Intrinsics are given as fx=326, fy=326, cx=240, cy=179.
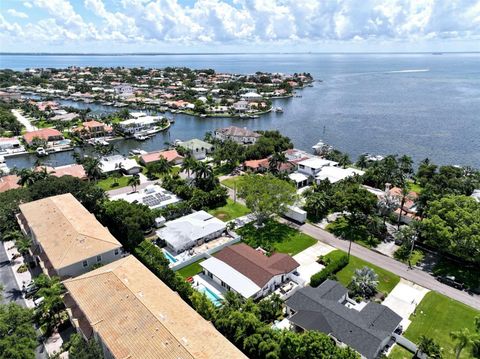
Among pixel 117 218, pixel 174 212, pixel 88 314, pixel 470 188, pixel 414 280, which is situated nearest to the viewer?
pixel 88 314

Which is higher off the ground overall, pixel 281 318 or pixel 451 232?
pixel 451 232

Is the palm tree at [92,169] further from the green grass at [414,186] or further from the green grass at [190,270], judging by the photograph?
the green grass at [414,186]

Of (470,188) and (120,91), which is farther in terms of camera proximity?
(120,91)

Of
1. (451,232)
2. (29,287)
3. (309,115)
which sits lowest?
(309,115)

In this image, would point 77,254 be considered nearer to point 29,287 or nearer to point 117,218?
Result: point 29,287

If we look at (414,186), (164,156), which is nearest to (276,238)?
(414,186)

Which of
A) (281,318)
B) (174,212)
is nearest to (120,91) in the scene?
(174,212)

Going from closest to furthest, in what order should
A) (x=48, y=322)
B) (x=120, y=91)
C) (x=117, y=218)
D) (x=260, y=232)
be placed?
(x=48, y=322)
(x=117, y=218)
(x=260, y=232)
(x=120, y=91)
